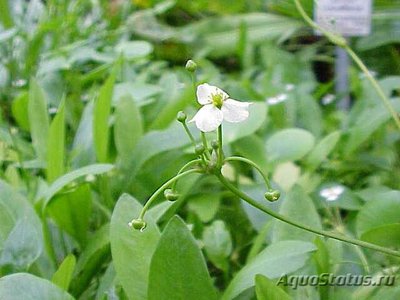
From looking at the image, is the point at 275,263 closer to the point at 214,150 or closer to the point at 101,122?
the point at 214,150

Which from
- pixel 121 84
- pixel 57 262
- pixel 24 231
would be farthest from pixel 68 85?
pixel 24 231

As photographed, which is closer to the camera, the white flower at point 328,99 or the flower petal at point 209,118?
the flower petal at point 209,118

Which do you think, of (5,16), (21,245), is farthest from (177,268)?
(5,16)

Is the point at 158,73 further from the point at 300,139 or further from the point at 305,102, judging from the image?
the point at 300,139

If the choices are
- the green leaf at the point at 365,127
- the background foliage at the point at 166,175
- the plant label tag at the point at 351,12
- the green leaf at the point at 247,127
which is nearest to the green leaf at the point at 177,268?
the background foliage at the point at 166,175

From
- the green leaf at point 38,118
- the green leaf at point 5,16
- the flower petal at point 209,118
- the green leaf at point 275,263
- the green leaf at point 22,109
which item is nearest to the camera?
the flower petal at point 209,118

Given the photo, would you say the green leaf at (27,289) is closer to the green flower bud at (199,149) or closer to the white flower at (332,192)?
the green flower bud at (199,149)
